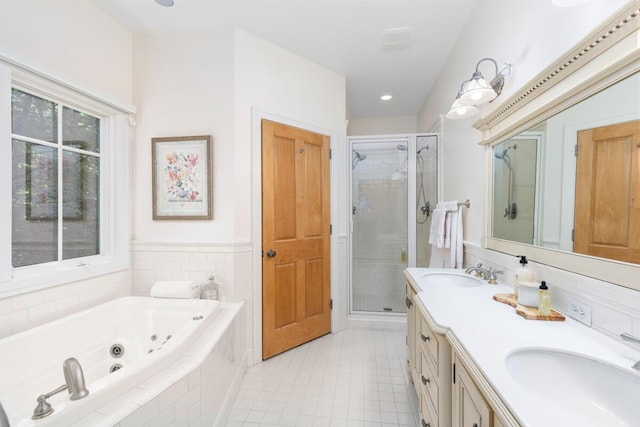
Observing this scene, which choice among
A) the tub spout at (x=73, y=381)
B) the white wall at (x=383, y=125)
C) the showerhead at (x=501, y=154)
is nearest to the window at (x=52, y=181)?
the tub spout at (x=73, y=381)

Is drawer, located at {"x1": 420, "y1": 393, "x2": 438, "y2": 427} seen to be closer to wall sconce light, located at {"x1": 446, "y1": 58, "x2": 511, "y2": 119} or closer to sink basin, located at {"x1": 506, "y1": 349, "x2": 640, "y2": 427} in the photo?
sink basin, located at {"x1": 506, "y1": 349, "x2": 640, "y2": 427}

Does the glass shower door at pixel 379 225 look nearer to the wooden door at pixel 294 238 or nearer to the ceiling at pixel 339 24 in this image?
the wooden door at pixel 294 238

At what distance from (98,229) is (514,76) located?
3.01m

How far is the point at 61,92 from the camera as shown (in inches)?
70.4

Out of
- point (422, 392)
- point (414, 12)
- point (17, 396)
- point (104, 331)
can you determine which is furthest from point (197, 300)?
point (414, 12)

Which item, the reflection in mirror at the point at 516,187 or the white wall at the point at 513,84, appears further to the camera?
the reflection in mirror at the point at 516,187

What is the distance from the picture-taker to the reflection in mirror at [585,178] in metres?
0.86

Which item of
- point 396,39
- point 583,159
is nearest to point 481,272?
point 583,159

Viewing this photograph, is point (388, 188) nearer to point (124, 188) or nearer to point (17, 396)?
point (124, 188)

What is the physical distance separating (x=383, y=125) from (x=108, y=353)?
14.2 feet

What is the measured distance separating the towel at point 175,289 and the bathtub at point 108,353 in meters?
0.06

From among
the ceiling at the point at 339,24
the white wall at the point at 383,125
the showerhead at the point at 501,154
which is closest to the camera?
the showerhead at the point at 501,154

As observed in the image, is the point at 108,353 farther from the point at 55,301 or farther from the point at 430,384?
the point at 430,384

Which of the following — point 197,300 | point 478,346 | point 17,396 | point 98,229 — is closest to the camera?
point 478,346
